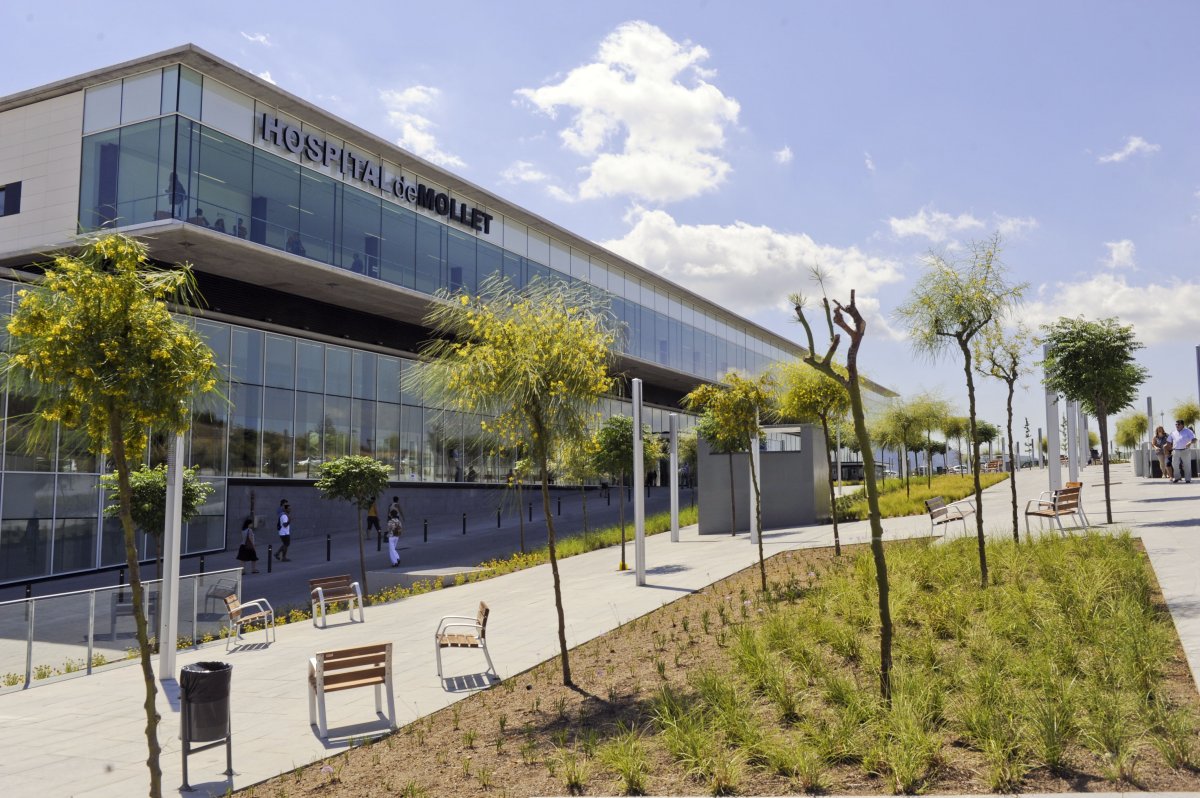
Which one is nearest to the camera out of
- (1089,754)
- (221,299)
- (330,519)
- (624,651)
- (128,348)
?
(1089,754)

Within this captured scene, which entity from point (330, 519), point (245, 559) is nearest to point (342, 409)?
point (330, 519)

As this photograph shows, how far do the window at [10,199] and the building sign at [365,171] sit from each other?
7571 mm

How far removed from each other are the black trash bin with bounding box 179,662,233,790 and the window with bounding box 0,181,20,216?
82.6 feet

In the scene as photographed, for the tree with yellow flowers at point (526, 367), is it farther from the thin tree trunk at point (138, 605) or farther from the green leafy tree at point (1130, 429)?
the green leafy tree at point (1130, 429)

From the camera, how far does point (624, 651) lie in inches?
388

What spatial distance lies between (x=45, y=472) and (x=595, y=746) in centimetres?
2198

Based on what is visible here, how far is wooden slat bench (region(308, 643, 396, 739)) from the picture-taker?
7773mm

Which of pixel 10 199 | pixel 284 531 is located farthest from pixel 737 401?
pixel 10 199

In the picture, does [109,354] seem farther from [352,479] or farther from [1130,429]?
[1130,429]

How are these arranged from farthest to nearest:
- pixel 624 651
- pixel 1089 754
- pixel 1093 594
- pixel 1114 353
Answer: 1. pixel 1114 353
2. pixel 624 651
3. pixel 1093 594
4. pixel 1089 754

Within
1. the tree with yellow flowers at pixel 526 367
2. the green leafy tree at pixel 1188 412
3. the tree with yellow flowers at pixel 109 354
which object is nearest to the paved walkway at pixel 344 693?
the tree with yellow flowers at pixel 109 354

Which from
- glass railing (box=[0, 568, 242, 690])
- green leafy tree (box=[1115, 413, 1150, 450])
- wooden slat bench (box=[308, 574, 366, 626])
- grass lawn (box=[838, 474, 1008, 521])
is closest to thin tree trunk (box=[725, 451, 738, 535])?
grass lawn (box=[838, 474, 1008, 521])

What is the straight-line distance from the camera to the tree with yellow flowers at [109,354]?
583cm

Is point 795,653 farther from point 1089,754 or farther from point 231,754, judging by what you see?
point 231,754
